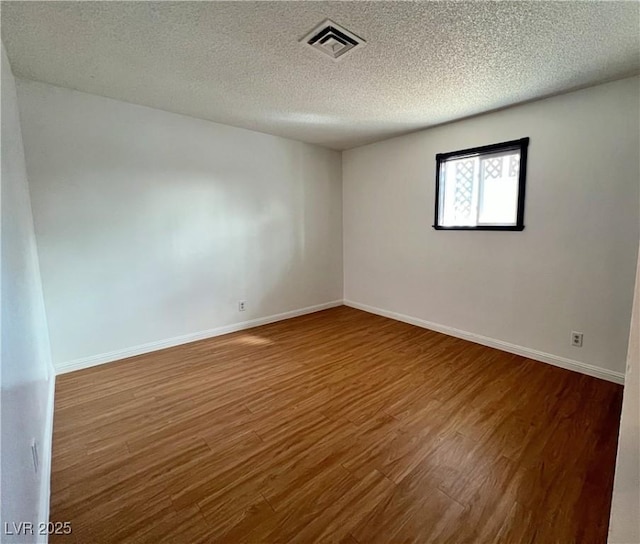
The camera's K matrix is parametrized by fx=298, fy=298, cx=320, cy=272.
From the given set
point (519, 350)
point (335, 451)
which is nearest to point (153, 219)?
point (335, 451)

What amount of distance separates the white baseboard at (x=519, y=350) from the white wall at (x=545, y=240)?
0.05 ft

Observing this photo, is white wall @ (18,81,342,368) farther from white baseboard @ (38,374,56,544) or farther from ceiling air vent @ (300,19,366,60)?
ceiling air vent @ (300,19,366,60)

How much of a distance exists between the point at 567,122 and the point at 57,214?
446cm

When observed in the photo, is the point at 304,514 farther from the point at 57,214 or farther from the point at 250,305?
the point at 57,214

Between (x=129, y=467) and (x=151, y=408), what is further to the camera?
(x=151, y=408)

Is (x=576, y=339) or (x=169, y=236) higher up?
(x=169, y=236)

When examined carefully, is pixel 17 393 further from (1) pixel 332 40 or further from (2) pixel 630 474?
(1) pixel 332 40

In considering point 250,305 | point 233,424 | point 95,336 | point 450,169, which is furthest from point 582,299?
point 95,336

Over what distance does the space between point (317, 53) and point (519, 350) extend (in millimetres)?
3181

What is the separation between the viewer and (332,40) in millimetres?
1840

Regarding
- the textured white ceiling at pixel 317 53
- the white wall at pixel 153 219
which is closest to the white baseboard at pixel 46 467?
the white wall at pixel 153 219

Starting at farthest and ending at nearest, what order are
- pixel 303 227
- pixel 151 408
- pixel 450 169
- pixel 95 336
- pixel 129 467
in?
pixel 303 227
pixel 450 169
pixel 95 336
pixel 151 408
pixel 129 467

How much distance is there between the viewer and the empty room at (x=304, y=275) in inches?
55.4

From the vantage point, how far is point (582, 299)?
2600 millimetres
